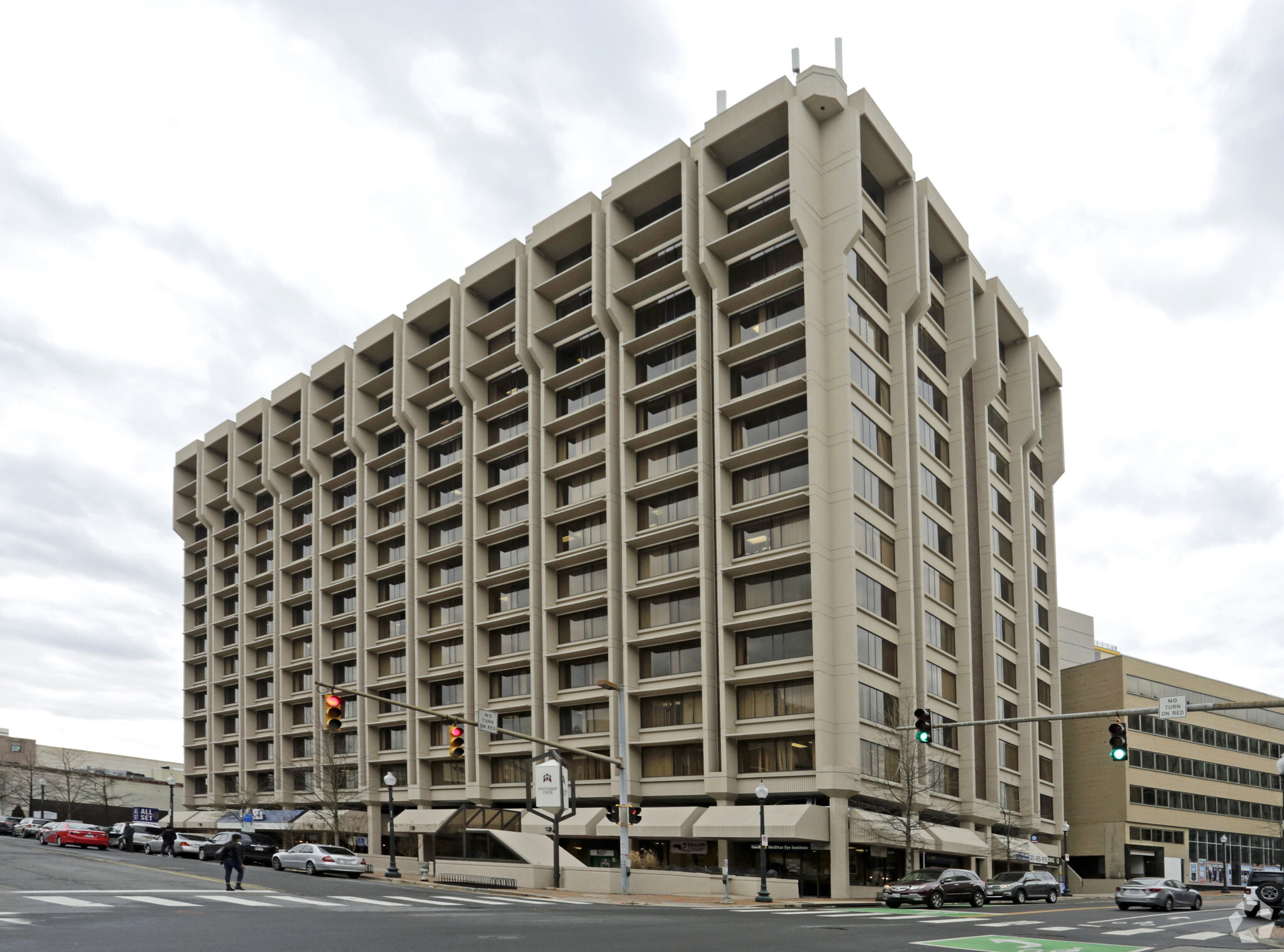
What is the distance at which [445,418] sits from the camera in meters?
84.4

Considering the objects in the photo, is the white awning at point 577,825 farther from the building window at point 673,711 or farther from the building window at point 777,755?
the building window at point 777,755

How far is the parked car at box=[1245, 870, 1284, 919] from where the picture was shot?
91.4ft

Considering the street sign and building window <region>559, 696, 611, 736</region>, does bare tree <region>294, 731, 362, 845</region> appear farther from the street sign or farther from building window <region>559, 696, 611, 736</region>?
the street sign

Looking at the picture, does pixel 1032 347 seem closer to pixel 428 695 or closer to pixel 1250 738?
pixel 1250 738

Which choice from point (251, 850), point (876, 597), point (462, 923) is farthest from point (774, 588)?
point (462, 923)

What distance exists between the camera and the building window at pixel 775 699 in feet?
184

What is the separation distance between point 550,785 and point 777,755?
14414 millimetres

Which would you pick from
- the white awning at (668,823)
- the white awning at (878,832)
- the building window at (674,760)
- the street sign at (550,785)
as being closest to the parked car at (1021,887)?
the white awning at (878,832)

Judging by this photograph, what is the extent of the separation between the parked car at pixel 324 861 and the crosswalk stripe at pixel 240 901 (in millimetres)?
19010

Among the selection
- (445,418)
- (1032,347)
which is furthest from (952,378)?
(445,418)

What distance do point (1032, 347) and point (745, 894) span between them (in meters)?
54.5

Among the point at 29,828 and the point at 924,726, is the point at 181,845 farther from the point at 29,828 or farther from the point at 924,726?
the point at 924,726

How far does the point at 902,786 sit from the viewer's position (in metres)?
56.7

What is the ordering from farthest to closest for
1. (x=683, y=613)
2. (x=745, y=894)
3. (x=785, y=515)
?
(x=683, y=613) → (x=785, y=515) → (x=745, y=894)
